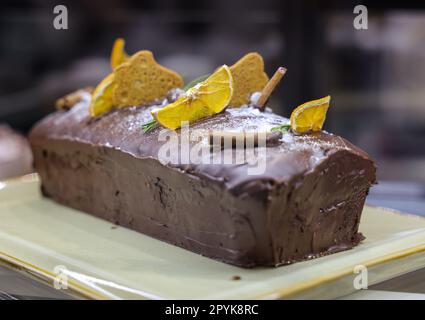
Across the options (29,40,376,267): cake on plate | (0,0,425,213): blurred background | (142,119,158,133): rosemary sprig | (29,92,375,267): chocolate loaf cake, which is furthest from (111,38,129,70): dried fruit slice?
(0,0,425,213): blurred background

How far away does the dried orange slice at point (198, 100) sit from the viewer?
223cm

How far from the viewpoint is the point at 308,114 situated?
2135mm

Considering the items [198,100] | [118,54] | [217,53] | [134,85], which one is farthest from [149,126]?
[217,53]

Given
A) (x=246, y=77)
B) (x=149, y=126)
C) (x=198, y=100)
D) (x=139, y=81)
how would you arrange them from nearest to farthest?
(x=198, y=100)
(x=149, y=126)
(x=246, y=77)
(x=139, y=81)

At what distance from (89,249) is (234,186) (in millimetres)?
618

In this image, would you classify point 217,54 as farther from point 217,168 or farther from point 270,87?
point 217,168

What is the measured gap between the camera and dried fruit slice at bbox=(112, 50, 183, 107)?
8.66 feet

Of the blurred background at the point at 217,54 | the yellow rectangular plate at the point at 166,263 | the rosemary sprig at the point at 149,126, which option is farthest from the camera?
the blurred background at the point at 217,54

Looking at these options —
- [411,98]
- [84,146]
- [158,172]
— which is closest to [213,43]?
[411,98]

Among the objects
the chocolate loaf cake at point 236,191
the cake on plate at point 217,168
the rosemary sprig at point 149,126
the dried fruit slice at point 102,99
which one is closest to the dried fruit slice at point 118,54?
the cake on plate at point 217,168

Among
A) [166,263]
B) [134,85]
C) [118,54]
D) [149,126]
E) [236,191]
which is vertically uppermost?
[118,54]

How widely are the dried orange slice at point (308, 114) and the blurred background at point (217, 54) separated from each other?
1.71 m

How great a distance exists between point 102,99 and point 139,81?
17 centimetres

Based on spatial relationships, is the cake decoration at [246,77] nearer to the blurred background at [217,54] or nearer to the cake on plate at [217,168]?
the cake on plate at [217,168]
